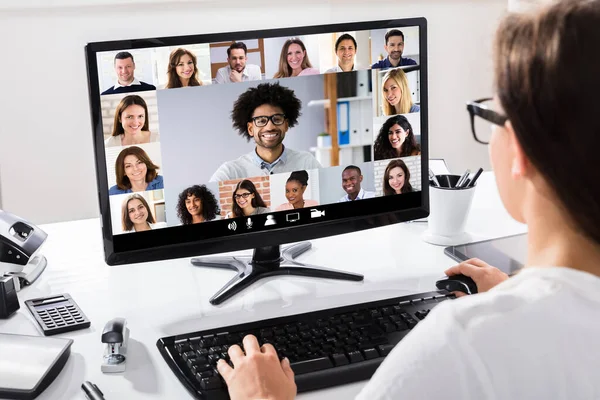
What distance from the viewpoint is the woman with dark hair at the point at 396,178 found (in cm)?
153

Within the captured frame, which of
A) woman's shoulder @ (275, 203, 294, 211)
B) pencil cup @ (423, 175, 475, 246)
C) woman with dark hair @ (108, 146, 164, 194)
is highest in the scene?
woman with dark hair @ (108, 146, 164, 194)

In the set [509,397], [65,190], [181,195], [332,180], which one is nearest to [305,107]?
[332,180]

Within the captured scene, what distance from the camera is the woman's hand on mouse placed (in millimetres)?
1382

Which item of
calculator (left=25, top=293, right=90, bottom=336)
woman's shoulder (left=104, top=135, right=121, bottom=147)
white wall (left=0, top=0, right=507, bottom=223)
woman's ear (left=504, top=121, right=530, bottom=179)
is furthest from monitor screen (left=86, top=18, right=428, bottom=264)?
white wall (left=0, top=0, right=507, bottom=223)

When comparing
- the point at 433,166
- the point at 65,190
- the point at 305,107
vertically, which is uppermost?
the point at 305,107

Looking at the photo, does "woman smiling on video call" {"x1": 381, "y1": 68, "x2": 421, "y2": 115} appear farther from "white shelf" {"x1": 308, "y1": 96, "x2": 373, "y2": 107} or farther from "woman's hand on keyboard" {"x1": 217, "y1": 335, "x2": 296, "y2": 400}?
"woman's hand on keyboard" {"x1": 217, "y1": 335, "x2": 296, "y2": 400}

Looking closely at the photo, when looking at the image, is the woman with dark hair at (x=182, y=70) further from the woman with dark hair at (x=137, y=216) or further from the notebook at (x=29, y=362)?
the notebook at (x=29, y=362)

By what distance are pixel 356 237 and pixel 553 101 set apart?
1084mm

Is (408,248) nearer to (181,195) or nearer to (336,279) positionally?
(336,279)

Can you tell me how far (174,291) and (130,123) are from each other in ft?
1.16

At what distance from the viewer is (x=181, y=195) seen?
53.9 inches

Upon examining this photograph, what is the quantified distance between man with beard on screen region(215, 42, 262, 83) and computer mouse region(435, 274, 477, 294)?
511mm

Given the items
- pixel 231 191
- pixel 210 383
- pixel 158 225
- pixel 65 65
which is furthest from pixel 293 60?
pixel 65 65

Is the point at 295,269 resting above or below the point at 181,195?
below
